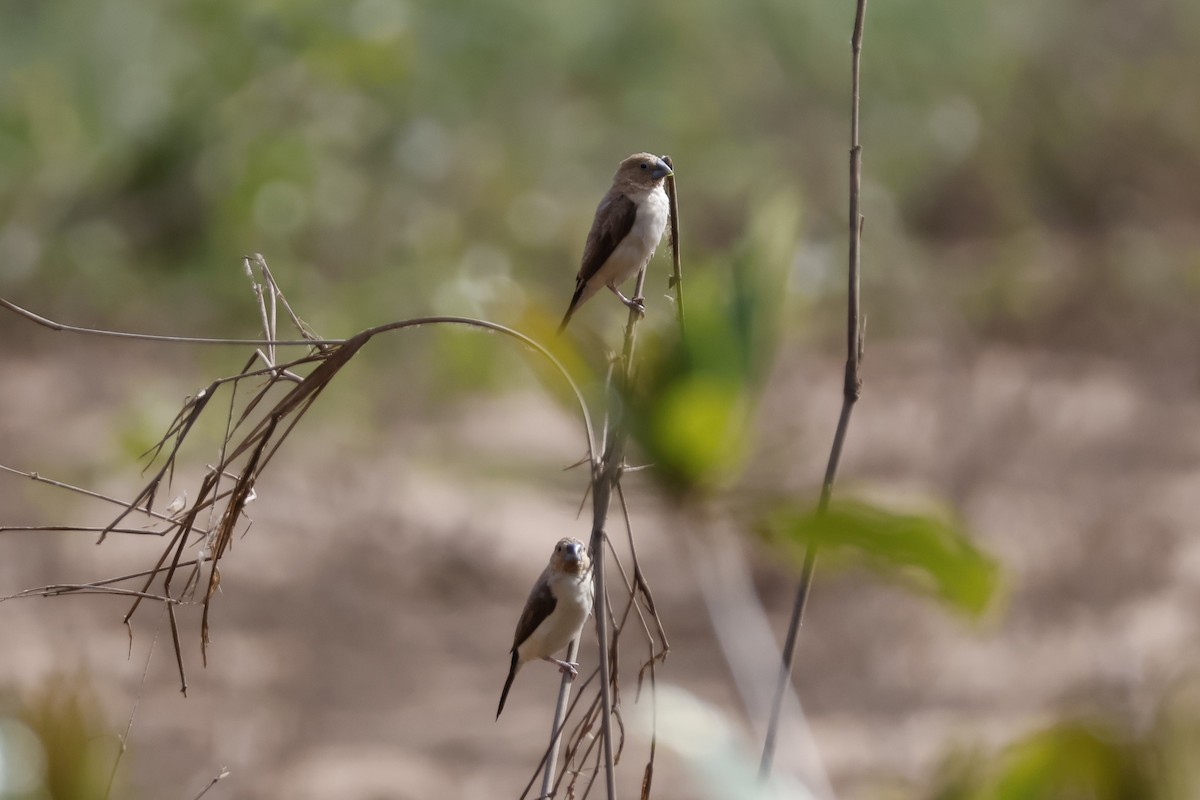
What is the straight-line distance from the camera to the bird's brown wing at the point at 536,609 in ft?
6.91


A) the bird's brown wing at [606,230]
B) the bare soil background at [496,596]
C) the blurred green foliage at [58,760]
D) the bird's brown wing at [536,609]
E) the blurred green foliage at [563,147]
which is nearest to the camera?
the blurred green foliage at [58,760]

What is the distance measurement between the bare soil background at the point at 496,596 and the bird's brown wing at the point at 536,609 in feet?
9.32

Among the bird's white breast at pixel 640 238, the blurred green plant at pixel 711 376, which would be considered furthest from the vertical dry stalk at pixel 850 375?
the bird's white breast at pixel 640 238

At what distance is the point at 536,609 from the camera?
2.27 m

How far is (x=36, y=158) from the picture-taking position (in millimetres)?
10805

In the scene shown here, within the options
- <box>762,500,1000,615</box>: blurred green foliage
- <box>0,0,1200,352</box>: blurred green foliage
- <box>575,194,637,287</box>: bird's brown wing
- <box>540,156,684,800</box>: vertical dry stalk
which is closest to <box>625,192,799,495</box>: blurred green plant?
<box>540,156,684,800</box>: vertical dry stalk

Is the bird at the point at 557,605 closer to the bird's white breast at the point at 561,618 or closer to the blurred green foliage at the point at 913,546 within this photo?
the bird's white breast at the point at 561,618

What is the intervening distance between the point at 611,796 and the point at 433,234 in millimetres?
8014

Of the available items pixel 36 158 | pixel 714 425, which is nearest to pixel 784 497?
pixel 714 425

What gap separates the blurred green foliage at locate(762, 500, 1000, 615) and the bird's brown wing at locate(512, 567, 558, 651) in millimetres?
1187

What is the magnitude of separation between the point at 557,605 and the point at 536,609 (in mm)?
117

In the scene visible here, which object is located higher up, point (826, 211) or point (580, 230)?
point (826, 211)

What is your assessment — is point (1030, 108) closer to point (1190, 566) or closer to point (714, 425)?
point (1190, 566)

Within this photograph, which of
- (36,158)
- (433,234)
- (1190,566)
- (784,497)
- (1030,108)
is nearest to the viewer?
(784,497)
